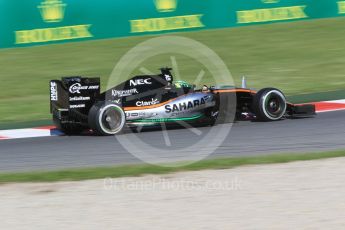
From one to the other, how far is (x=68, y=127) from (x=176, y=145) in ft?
7.14

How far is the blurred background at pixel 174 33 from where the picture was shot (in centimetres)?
1620

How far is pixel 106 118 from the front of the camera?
10.9 metres

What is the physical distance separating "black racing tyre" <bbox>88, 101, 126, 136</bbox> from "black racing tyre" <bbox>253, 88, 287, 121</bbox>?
2277mm

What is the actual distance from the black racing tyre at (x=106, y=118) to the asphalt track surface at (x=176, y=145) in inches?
6.7

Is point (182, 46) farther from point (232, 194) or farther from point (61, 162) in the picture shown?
point (232, 194)

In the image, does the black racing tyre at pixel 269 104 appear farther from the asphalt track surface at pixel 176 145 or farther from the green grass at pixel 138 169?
the green grass at pixel 138 169

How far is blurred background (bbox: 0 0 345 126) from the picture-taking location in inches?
638

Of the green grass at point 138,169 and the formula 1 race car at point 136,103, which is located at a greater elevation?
the formula 1 race car at point 136,103

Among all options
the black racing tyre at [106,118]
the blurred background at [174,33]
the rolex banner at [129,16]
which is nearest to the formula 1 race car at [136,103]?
the black racing tyre at [106,118]

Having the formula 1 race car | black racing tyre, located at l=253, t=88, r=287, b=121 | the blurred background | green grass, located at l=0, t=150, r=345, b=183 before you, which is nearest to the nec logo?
the formula 1 race car

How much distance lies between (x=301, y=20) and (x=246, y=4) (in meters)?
1.91

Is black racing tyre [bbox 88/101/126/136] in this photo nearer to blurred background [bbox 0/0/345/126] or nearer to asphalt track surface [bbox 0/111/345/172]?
asphalt track surface [bbox 0/111/345/172]

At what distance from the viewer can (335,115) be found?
1221 cm

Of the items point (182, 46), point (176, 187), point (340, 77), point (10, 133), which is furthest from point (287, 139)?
point (182, 46)
